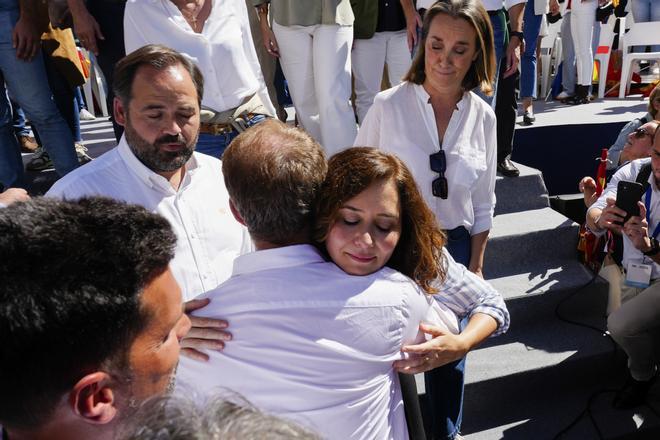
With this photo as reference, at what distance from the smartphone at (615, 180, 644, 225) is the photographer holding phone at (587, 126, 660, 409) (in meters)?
0.02

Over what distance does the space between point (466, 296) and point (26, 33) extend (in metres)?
2.53

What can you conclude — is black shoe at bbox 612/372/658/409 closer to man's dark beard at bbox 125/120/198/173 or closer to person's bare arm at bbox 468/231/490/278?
person's bare arm at bbox 468/231/490/278

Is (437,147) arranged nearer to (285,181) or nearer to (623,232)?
(285,181)

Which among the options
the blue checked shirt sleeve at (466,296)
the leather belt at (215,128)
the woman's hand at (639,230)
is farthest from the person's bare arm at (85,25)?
the woman's hand at (639,230)

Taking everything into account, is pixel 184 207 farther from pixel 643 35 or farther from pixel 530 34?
pixel 643 35

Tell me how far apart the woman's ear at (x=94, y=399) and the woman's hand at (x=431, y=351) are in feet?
2.06

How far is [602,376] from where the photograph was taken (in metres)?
2.99

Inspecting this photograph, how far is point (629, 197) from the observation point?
2.49 meters

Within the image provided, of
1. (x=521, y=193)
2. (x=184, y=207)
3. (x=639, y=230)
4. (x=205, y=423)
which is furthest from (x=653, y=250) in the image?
(x=205, y=423)

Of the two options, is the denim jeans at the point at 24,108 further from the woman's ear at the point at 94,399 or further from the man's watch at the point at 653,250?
the man's watch at the point at 653,250

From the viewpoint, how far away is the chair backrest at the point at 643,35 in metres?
6.50

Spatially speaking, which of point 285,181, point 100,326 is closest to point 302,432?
point 100,326

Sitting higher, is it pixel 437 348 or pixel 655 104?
pixel 437 348

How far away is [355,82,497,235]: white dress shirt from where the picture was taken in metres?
1.94
